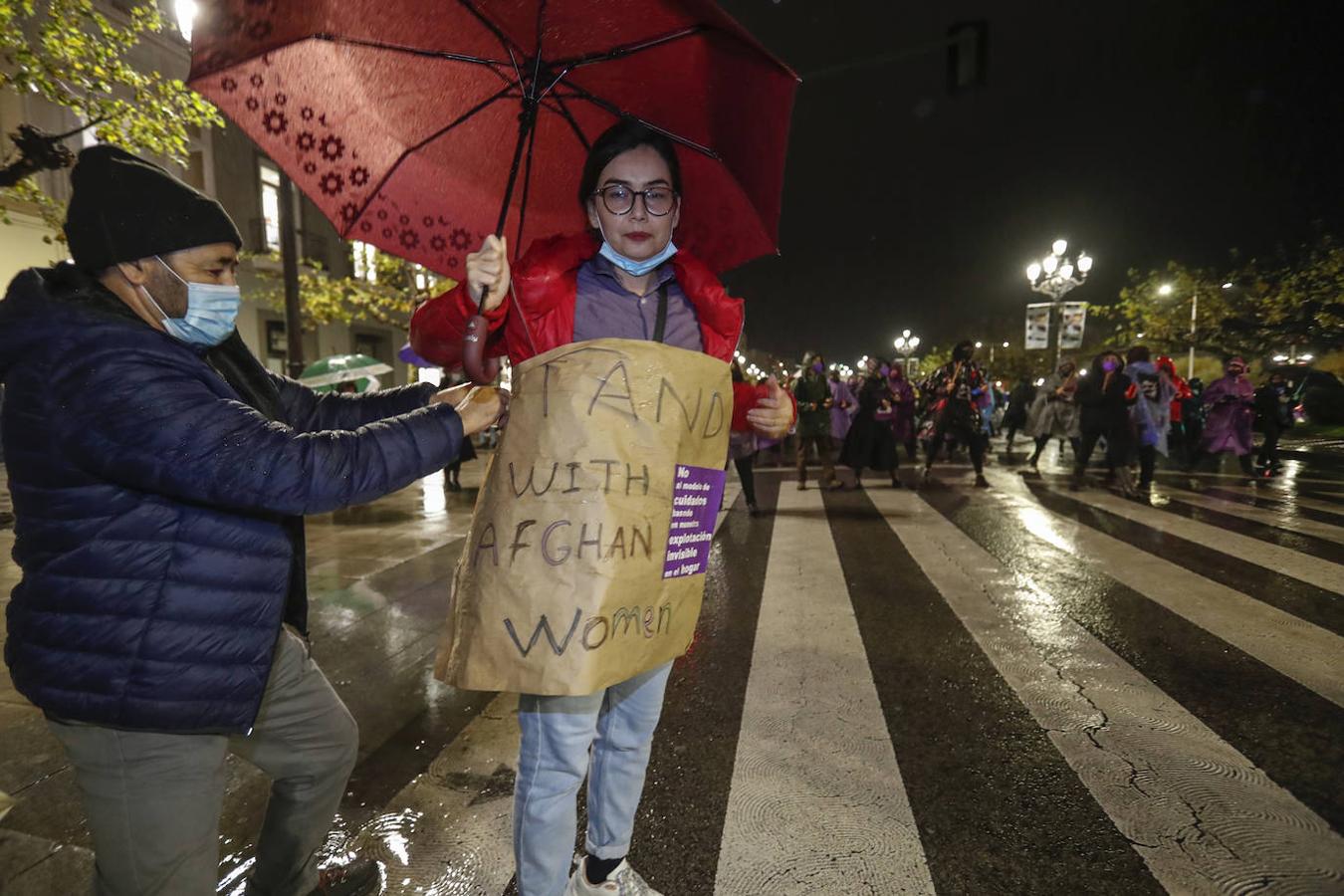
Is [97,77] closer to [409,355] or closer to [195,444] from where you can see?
[409,355]

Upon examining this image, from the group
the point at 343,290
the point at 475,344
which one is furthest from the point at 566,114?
the point at 343,290

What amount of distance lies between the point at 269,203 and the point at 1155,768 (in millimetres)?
23074

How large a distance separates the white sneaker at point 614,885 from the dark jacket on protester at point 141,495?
3.35ft

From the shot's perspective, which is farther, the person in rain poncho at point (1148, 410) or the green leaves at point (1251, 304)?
the green leaves at point (1251, 304)

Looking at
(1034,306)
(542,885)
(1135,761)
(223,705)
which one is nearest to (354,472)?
(223,705)

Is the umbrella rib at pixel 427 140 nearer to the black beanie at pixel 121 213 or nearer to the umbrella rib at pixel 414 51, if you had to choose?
the umbrella rib at pixel 414 51

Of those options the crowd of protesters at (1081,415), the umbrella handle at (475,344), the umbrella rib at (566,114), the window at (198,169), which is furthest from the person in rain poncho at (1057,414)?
the window at (198,169)

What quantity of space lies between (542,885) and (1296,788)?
9.12ft

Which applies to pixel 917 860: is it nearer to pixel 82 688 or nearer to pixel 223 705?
pixel 223 705

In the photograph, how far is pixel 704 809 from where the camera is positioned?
7.69 ft

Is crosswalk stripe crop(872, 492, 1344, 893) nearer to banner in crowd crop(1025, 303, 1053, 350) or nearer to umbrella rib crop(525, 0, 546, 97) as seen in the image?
umbrella rib crop(525, 0, 546, 97)

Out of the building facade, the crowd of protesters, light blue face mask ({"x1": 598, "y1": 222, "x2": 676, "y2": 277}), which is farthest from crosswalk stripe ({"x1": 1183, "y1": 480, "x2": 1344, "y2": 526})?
the building facade

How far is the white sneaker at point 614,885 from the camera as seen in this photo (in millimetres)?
1819

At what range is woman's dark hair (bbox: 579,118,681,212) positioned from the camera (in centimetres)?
175
